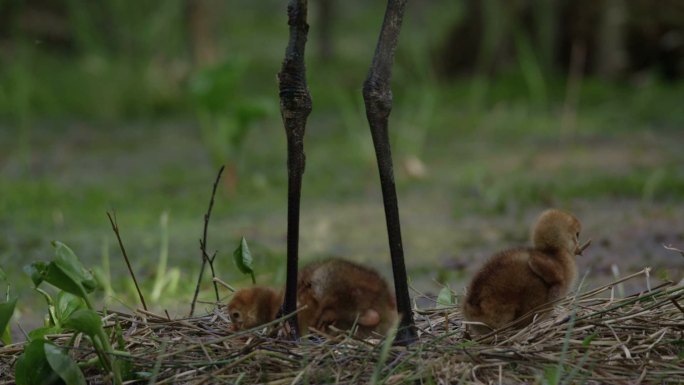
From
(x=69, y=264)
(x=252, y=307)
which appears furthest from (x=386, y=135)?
(x=69, y=264)

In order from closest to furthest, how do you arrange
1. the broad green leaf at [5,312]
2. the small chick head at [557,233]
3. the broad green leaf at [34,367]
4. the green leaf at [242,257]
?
the broad green leaf at [34,367]
the broad green leaf at [5,312]
the green leaf at [242,257]
the small chick head at [557,233]

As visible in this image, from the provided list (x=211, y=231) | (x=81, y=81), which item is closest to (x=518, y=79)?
(x=81, y=81)

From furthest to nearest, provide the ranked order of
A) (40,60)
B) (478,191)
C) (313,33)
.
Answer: (313,33), (40,60), (478,191)

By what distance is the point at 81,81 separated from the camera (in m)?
10.5

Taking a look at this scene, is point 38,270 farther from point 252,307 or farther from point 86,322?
point 252,307

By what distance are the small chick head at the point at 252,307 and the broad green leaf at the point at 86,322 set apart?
49cm

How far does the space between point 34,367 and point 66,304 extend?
34 centimetres

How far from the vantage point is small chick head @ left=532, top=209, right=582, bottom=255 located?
10.9ft

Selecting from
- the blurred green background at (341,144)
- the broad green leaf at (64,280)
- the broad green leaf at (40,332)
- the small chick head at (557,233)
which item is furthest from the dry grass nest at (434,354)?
the blurred green background at (341,144)

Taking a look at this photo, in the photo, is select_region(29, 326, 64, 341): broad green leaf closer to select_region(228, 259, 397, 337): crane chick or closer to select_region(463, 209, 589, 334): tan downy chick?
select_region(228, 259, 397, 337): crane chick

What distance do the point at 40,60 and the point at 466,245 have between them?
23.1 feet

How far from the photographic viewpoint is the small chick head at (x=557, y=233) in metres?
3.31

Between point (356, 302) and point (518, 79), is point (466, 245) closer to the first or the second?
point (356, 302)

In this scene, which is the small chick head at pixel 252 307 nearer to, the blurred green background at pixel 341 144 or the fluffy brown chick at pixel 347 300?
the fluffy brown chick at pixel 347 300
